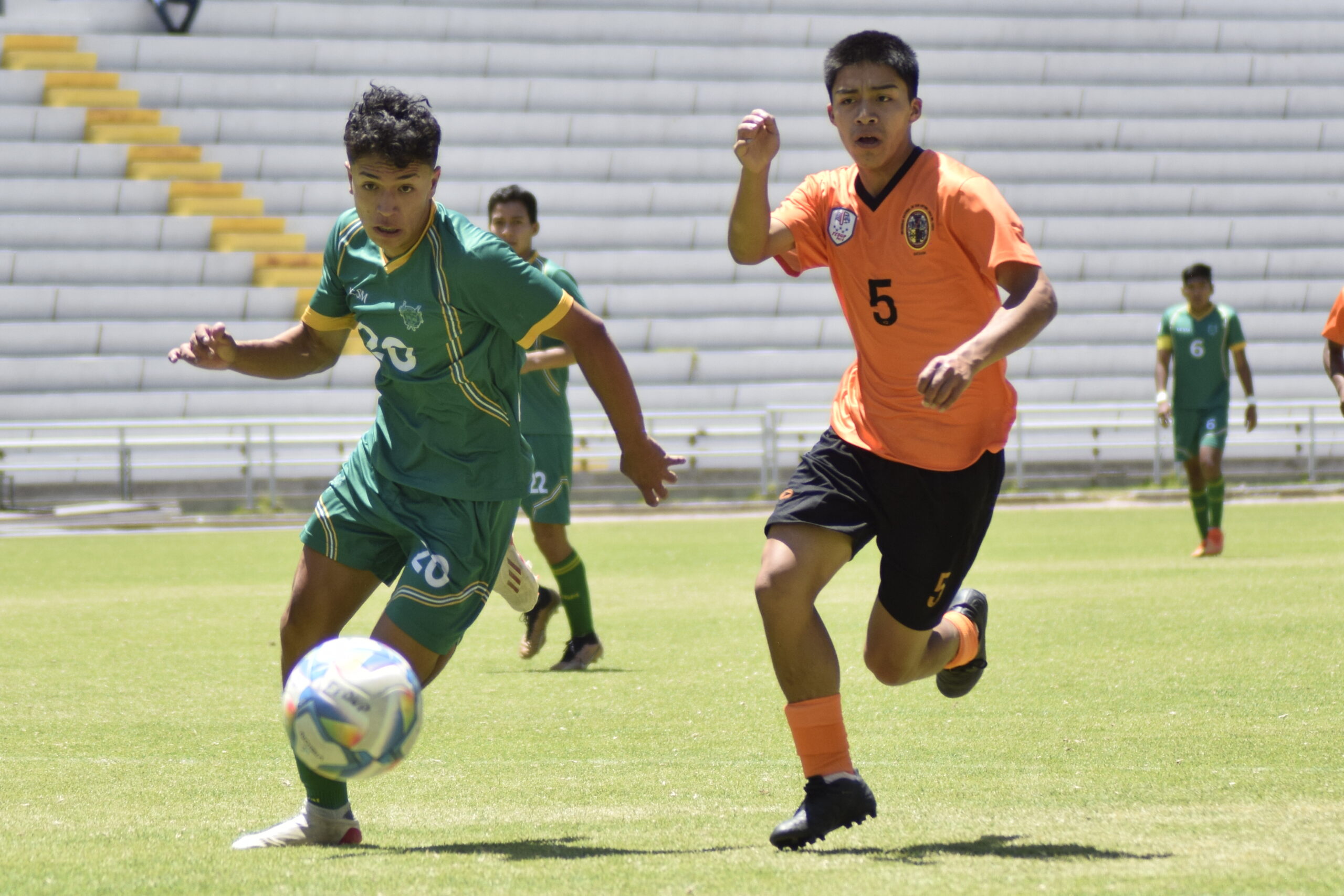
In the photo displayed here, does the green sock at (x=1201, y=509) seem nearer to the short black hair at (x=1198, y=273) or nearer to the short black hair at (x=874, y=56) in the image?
the short black hair at (x=1198, y=273)

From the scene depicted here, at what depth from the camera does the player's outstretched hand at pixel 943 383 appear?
3824 mm

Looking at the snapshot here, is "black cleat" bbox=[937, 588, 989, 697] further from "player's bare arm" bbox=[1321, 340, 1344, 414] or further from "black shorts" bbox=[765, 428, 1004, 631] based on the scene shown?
"player's bare arm" bbox=[1321, 340, 1344, 414]

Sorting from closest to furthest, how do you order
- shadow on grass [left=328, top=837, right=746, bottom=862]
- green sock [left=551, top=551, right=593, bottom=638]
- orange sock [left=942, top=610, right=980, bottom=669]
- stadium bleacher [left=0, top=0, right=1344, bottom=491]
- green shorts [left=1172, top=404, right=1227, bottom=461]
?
shadow on grass [left=328, top=837, right=746, bottom=862] < orange sock [left=942, top=610, right=980, bottom=669] < green sock [left=551, top=551, right=593, bottom=638] < green shorts [left=1172, top=404, right=1227, bottom=461] < stadium bleacher [left=0, top=0, right=1344, bottom=491]

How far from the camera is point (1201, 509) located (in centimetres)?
1312

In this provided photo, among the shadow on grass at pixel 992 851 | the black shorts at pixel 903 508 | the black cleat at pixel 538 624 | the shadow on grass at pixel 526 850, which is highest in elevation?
the black shorts at pixel 903 508

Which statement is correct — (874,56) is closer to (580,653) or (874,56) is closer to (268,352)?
(268,352)

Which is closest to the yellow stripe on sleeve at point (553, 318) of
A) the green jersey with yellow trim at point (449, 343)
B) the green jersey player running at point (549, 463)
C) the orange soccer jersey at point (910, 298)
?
the green jersey with yellow trim at point (449, 343)

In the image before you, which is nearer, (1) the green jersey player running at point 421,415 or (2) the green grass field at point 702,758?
(2) the green grass field at point 702,758

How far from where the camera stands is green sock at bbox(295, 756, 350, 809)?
427 centimetres

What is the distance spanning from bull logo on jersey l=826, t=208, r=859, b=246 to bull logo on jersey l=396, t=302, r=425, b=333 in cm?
128

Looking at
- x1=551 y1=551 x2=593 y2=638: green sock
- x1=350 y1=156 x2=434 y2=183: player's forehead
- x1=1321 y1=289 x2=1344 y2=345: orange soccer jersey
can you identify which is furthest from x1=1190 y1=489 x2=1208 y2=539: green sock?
x1=350 y1=156 x2=434 y2=183: player's forehead

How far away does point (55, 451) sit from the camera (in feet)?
70.7

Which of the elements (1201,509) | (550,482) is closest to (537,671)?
(550,482)

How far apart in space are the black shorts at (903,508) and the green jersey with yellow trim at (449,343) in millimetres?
874
